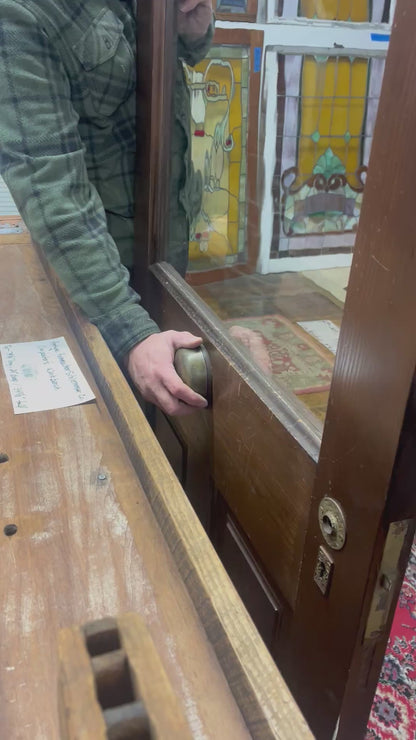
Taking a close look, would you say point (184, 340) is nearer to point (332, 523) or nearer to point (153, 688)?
point (332, 523)

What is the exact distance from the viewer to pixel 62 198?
→ 0.91 meters

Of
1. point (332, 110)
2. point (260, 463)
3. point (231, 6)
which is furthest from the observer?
point (332, 110)

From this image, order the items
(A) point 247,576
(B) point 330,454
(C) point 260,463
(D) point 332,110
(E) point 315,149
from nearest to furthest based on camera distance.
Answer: (B) point 330,454 < (C) point 260,463 < (A) point 247,576 < (D) point 332,110 < (E) point 315,149

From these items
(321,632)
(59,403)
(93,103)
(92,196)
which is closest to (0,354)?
(59,403)

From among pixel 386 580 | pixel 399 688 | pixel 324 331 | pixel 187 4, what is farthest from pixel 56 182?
pixel 399 688

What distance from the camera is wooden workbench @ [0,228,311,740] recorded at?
404 mm

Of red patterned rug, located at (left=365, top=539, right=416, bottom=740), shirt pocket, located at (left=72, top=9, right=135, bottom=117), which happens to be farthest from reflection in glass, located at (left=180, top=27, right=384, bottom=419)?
red patterned rug, located at (left=365, top=539, right=416, bottom=740)

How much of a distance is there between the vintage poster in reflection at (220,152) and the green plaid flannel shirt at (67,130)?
53mm

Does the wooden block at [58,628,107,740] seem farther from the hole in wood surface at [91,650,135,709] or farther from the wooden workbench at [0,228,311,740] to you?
the wooden workbench at [0,228,311,740]

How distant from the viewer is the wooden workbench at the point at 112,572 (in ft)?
1.32

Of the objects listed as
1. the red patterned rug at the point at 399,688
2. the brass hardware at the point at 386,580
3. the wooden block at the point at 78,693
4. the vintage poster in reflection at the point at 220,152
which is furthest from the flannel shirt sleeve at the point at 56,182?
the red patterned rug at the point at 399,688

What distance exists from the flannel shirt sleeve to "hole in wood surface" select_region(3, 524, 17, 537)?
0.41m

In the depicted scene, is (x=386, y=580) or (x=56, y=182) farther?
(x=56, y=182)

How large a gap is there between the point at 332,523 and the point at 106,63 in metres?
0.82
